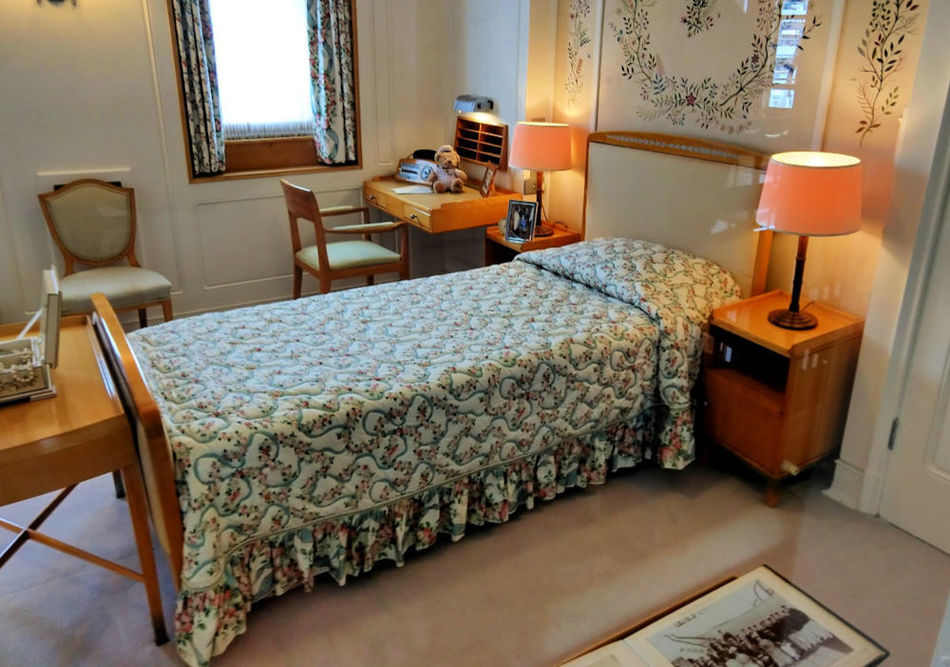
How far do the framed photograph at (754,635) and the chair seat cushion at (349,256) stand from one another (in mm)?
2635

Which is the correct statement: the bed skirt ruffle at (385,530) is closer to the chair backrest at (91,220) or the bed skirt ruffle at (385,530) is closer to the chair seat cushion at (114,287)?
the chair seat cushion at (114,287)

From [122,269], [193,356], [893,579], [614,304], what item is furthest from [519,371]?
[122,269]

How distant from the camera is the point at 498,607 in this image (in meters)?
2.12

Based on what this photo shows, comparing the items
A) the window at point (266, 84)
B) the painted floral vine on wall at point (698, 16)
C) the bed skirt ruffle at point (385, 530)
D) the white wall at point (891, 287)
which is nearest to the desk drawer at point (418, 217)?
the window at point (266, 84)

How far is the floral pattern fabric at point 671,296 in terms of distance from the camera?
8.53 feet

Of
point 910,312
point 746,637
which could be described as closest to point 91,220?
point 746,637

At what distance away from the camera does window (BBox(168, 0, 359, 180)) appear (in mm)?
3854

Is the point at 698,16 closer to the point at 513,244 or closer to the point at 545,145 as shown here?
the point at 545,145

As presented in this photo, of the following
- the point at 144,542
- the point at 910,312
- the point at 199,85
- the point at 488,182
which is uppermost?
the point at 199,85

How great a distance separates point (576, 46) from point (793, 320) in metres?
1.84

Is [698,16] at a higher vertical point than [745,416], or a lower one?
higher

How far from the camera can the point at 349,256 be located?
387cm

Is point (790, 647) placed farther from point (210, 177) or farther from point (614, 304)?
point (210, 177)

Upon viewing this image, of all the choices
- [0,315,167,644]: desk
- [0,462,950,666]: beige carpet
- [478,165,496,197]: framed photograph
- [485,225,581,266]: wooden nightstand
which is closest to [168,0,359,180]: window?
[478,165,496,197]: framed photograph
